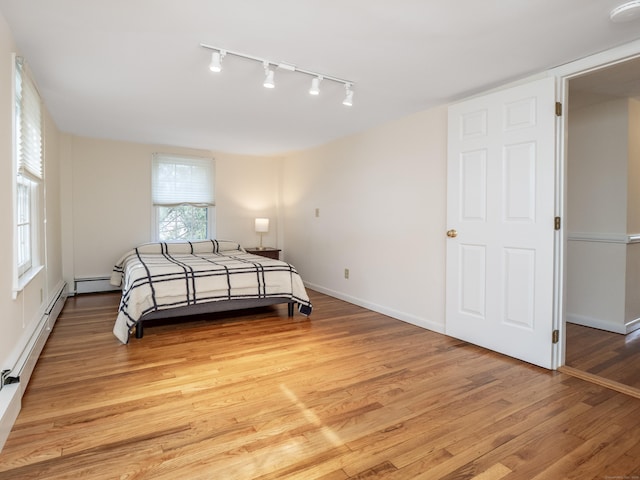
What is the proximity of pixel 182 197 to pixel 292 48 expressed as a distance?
3.81 m

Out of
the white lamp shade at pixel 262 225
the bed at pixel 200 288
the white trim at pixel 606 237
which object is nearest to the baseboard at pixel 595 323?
the white trim at pixel 606 237

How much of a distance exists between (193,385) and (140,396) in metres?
0.30

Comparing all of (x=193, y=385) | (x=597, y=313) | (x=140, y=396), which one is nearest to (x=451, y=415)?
(x=193, y=385)

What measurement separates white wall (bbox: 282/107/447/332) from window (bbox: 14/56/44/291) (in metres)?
3.10

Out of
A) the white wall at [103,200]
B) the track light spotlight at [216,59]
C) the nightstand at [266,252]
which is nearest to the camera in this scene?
the track light spotlight at [216,59]

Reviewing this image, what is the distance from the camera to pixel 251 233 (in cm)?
614

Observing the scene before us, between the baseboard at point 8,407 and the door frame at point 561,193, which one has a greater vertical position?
the door frame at point 561,193

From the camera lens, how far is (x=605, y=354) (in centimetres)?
289

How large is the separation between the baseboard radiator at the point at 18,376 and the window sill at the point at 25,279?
36cm

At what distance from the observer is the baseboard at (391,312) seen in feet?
11.3

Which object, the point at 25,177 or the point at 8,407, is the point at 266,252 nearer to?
the point at 25,177

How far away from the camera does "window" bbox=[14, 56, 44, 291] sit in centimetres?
224

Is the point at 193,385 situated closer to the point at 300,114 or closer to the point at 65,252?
the point at 300,114

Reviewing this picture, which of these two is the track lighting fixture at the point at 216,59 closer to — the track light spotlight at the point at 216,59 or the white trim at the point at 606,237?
the track light spotlight at the point at 216,59
